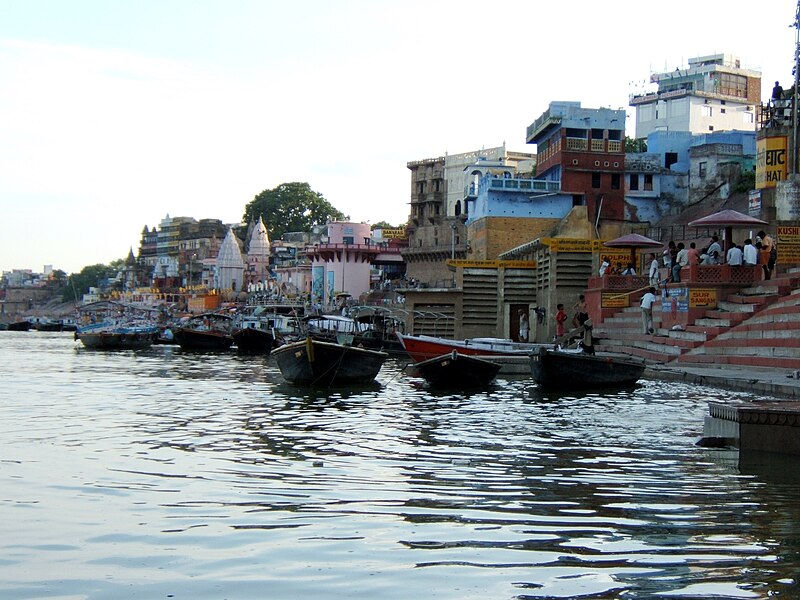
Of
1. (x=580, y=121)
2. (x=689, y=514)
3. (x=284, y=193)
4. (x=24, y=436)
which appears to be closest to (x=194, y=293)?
(x=284, y=193)

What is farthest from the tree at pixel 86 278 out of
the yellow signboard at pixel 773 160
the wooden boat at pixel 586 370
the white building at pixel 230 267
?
the wooden boat at pixel 586 370

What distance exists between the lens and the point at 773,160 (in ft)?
119

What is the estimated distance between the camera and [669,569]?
18.5 feet

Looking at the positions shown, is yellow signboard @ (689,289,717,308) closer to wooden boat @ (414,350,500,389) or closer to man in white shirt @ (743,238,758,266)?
man in white shirt @ (743,238,758,266)

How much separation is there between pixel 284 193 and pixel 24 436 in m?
105

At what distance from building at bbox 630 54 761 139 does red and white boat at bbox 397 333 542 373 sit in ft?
156

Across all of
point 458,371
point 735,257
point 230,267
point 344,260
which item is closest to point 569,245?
point 735,257

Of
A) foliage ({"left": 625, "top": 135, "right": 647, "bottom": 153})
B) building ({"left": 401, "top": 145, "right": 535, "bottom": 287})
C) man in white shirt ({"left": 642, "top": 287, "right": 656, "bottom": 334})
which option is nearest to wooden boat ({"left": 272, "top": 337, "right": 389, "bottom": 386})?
man in white shirt ({"left": 642, "top": 287, "right": 656, "bottom": 334})

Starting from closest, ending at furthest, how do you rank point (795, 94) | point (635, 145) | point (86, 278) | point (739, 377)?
1. point (739, 377)
2. point (795, 94)
3. point (635, 145)
4. point (86, 278)

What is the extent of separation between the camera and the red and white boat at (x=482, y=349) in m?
26.2

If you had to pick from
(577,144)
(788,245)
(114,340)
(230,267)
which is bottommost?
(114,340)

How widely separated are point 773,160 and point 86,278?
454 ft

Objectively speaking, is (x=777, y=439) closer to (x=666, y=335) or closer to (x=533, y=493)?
(x=533, y=493)

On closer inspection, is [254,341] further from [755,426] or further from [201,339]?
[755,426]
